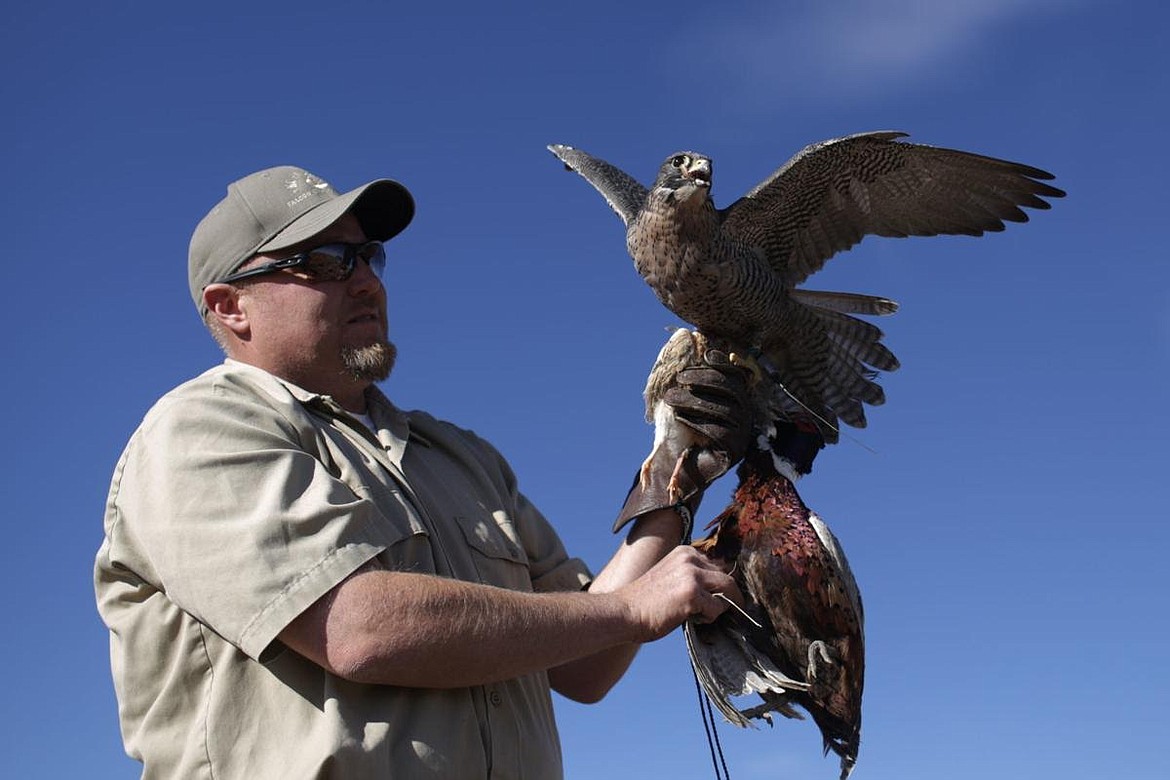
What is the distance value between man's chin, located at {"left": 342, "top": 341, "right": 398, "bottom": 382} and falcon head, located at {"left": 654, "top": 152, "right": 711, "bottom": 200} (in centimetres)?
148

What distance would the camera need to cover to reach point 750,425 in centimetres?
277

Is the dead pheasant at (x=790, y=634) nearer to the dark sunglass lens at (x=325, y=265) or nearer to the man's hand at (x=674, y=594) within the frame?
the man's hand at (x=674, y=594)

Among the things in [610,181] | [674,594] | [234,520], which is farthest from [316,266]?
[610,181]

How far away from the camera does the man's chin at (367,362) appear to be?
2596 mm

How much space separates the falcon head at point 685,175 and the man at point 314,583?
144 centimetres

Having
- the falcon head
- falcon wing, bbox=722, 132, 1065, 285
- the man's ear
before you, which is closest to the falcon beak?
the falcon head

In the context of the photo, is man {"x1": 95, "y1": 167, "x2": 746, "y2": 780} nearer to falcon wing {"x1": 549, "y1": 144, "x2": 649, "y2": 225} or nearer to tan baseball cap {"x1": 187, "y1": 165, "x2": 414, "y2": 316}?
tan baseball cap {"x1": 187, "y1": 165, "x2": 414, "y2": 316}

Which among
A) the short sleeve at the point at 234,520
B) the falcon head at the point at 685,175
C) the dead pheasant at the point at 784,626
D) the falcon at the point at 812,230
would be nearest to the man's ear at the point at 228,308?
the short sleeve at the point at 234,520

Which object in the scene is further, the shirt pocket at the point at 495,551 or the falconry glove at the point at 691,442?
the falconry glove at the point at 691,442

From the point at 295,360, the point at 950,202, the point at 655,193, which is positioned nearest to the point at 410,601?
the point at 295,360

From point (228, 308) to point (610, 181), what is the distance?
2.09m

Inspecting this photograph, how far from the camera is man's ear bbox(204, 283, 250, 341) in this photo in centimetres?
264

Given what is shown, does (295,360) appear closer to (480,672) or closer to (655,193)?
(480,672)

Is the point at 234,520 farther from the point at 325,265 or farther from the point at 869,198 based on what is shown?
the point at 869,198
